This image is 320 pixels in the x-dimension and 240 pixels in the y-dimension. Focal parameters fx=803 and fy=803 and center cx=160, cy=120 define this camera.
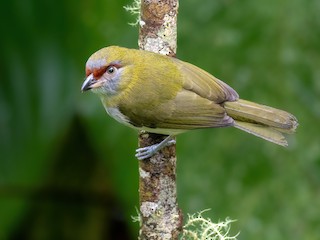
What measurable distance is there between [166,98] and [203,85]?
0.21 m

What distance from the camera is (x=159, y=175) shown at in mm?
3076

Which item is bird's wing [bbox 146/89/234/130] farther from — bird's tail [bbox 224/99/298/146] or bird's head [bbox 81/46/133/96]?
bird's head [bbox 81/46/133/96]

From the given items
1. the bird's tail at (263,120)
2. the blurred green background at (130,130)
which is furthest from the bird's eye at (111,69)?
the blurred green background at (130,130)

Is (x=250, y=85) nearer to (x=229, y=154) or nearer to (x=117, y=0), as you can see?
(x=229, y=154)

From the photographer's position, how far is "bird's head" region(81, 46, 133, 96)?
11.2ft

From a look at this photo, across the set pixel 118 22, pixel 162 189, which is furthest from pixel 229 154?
pixel 162 189

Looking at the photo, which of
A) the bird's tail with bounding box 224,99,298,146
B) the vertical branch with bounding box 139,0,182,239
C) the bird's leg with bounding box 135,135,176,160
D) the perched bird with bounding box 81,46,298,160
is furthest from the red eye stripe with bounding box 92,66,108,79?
the bird's tail with bounding box 224,99,298,146

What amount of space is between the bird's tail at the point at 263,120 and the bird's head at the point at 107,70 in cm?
49

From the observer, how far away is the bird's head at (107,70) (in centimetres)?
341

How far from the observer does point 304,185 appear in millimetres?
4387

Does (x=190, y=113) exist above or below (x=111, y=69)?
below

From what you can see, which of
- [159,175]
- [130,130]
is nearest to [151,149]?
[159,175]

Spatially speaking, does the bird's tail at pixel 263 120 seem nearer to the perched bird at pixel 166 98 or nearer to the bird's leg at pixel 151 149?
the perched bird at pixel 166 98

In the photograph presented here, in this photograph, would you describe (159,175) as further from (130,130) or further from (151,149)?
(130,130)
